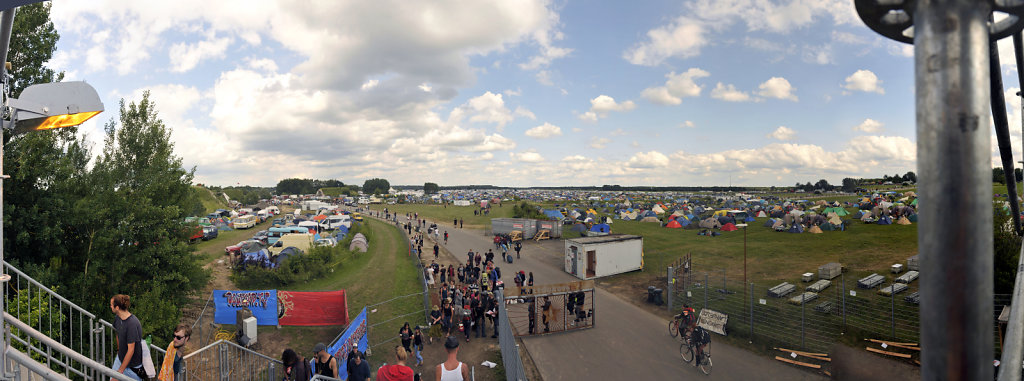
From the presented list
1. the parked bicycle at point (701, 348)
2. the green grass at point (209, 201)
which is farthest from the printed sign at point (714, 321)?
the green grass at point (209, 201)

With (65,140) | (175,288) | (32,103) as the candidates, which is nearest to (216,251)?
(175,288)

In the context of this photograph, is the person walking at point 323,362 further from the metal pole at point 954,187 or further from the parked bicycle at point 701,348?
the parked bicycle at point 701,348

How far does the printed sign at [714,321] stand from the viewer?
582 inches

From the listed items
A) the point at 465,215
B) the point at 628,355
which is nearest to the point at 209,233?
the point at 465,215

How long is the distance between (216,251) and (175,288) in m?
21.9

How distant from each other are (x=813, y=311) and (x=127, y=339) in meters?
20.3

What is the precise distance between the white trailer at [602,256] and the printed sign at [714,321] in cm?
817

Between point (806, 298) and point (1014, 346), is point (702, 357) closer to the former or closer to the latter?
point (806, 298)

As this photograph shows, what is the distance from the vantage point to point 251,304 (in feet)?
54.9

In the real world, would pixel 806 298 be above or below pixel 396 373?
below

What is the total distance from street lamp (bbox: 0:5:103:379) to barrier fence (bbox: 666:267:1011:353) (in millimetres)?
16296

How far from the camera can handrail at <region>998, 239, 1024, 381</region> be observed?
114 inches

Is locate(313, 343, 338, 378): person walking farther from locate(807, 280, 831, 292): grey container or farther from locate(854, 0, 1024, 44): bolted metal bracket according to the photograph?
locate(807, 280, 831, 292): grey container

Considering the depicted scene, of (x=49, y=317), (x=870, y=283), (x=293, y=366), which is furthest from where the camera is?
(x=870, y=283)
